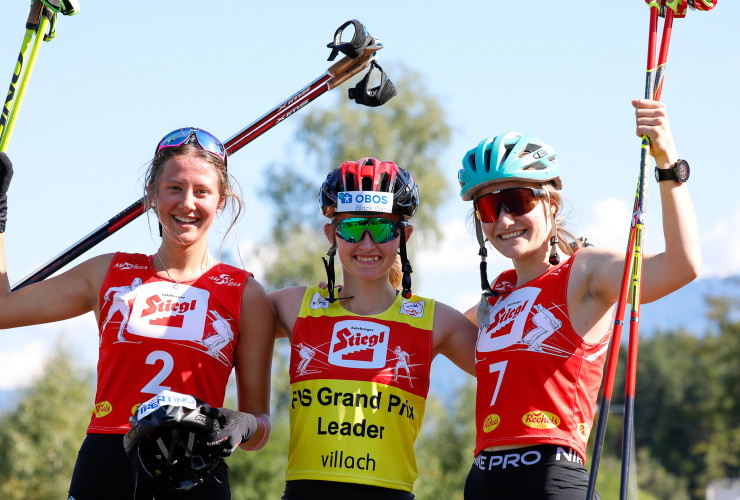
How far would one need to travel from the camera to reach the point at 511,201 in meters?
5.25

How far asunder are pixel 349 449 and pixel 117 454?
47.2 inches

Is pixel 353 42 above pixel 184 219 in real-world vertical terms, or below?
above

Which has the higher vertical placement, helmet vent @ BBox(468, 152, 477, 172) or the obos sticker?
helmet vent @ BBox(468, 152, 477, 172)

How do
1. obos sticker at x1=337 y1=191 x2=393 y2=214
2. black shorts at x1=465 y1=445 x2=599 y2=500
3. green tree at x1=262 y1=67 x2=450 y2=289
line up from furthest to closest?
green tree at x1=262 y1=67 x2=450 y2=289 < obos sticker at x1=337 y1=191 x2=393 y2=214 < black shorts at x1=465 y1=445 x2=599 y2=500

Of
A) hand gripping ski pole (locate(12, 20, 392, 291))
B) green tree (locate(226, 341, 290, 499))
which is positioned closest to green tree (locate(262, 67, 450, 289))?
green tree (locate(226, 341, 290, 499))

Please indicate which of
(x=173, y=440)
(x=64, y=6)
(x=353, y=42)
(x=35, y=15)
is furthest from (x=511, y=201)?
(x=35, y=15)

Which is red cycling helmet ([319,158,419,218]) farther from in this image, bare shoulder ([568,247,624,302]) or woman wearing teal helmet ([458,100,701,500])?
bare shoulder ([568,247,624,302])

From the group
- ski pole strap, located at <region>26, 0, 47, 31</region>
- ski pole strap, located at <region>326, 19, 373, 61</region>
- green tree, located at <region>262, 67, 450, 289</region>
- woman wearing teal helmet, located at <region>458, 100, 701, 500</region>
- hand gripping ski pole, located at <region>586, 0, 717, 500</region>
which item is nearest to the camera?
hand gripping ski pole, located at <region>586, 0, 717, 500</region>

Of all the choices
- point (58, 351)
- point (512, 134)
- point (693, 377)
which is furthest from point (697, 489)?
point (512, 134)

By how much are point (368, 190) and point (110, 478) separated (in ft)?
6.95

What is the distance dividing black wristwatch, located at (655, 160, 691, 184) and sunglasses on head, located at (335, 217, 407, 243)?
1.57m

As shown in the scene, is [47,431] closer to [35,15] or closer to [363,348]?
[35,15]

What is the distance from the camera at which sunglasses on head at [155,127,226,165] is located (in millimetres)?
5125

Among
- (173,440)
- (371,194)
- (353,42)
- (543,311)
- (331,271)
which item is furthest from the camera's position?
(353,42)
